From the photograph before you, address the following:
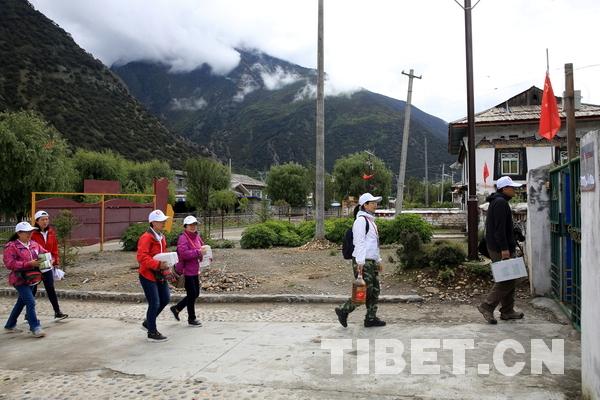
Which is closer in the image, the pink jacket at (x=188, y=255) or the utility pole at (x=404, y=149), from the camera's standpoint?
the pink jacket at (x=188, y=255)

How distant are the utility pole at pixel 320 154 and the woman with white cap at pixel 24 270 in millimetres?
11268

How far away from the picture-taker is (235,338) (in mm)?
6062

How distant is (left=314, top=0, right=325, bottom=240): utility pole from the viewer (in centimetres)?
1727

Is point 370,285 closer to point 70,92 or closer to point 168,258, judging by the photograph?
point 168,258

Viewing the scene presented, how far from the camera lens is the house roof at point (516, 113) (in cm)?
2723

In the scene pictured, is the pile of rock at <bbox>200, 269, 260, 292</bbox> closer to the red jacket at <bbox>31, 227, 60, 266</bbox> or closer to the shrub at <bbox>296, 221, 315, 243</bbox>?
the red jacket at <bbox>31, 227, 60, 266</bbox>

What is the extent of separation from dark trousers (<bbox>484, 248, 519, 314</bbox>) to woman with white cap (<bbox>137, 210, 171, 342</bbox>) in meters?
3.96

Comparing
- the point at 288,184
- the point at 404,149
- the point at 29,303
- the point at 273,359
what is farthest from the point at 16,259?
the point at 288,184

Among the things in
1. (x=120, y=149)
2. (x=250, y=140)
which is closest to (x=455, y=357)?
(x=120, y=149)

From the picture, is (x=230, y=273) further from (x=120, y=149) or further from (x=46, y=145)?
(x=120, y=149)

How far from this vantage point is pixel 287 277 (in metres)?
10.5

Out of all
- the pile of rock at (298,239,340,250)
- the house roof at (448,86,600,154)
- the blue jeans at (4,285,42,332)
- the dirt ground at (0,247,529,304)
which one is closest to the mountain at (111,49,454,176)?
the house roof at (448,86,600,154)

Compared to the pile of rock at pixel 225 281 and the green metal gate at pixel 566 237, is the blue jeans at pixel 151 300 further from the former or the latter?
the green metal gate at pixel 566 237

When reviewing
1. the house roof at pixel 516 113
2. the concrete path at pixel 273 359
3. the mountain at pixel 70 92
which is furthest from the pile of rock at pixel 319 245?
the mountain at pixel 70 92
